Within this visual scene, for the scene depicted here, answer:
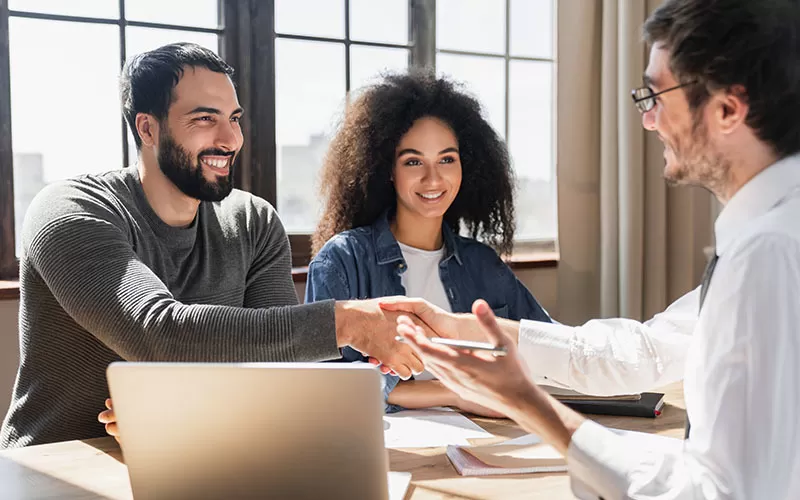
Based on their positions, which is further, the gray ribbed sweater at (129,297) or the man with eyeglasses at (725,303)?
the gray ribbed sweater at (129,297)

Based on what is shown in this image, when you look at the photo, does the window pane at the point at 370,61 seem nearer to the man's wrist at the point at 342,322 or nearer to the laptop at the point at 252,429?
the man's wrist at the point at 342,322

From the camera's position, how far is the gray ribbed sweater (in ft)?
4.54

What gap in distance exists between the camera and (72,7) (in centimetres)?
255

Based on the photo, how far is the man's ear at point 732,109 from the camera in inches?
38.9

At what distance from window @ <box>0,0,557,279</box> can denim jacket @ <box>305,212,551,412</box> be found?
0.66 m

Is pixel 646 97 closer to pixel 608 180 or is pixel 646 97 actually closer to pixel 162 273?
pixel 162 273

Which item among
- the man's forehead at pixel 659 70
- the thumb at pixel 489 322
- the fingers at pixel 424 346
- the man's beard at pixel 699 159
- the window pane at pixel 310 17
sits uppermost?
the window pane at pixel 310 17

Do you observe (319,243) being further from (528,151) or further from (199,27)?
(528,151)

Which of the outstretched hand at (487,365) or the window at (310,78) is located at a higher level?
the window at (310,78)

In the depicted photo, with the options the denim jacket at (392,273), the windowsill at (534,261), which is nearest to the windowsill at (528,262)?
the windowsill at (534,261)

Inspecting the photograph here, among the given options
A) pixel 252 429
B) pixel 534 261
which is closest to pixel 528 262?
pixel 534 261

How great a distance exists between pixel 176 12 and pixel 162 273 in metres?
1.31

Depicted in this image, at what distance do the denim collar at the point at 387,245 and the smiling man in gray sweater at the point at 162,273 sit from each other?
0.32 meters

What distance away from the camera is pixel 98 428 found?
5.40 ft
